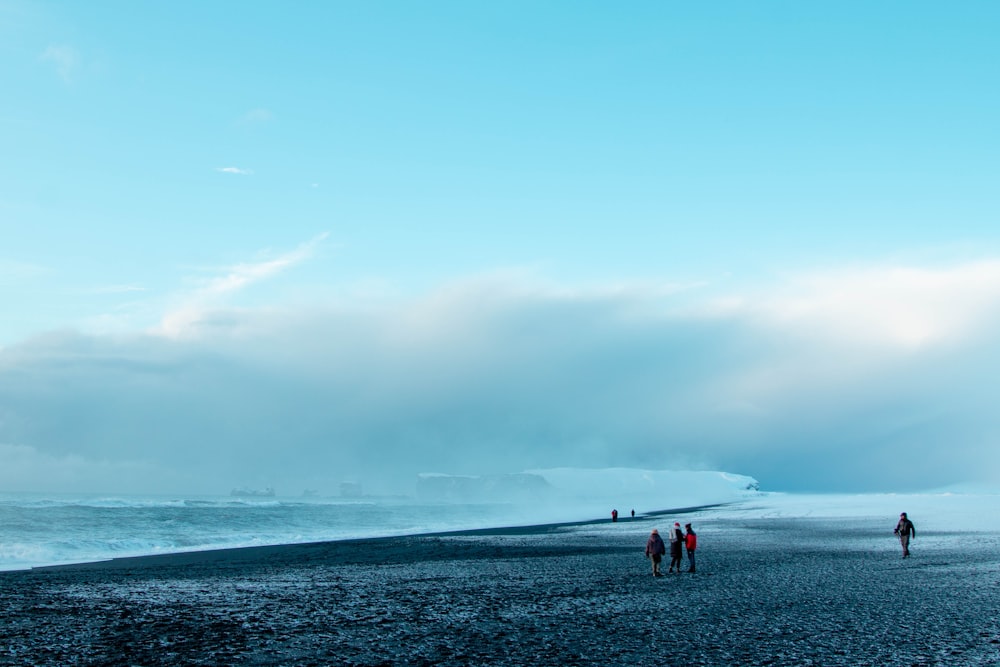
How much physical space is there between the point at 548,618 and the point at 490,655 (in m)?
4.74

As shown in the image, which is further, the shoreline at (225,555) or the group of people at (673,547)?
the shoreline at (225,555)

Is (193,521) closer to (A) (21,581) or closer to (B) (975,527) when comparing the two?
(A) (21,581)

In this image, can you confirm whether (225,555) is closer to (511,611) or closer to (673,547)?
(673,547)

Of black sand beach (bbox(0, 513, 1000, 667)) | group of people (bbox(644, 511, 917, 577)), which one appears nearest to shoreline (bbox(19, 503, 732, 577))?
black sand beach (bbox(0, 513, 1000, 667))

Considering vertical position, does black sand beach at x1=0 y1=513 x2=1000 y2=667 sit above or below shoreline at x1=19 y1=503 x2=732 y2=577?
above

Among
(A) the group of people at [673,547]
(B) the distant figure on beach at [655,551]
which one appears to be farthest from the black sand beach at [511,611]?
(A) the group of people at [673,547]

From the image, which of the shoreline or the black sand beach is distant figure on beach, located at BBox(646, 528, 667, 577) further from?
the shoreline

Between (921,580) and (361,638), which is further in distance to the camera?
(921,580)

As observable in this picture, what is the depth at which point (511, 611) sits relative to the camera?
20.7 metres

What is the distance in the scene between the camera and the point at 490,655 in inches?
594

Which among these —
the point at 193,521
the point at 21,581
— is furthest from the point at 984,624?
the point at 193,521

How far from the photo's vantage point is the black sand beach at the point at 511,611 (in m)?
15.3

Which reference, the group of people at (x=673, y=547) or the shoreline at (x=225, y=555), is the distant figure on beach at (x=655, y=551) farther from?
the shoreline at (x=225, y=555)

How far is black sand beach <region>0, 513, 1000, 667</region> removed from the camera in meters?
15.3
